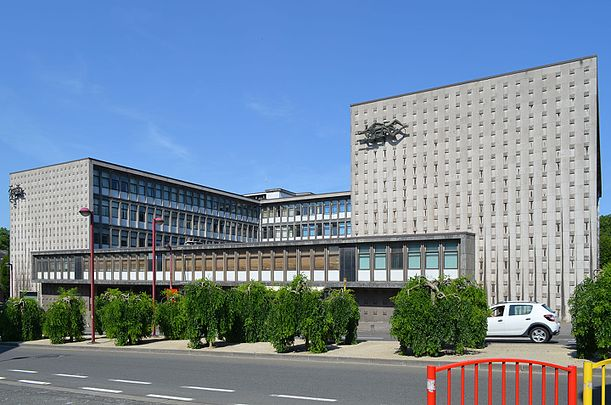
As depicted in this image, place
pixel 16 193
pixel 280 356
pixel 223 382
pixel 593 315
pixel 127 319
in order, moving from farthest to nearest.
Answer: pixel 16 193 → pixel 127 319 → pixel 280 356 → pixel 593 315 → pixel 223 382

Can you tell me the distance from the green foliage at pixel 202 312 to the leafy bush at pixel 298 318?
277cm

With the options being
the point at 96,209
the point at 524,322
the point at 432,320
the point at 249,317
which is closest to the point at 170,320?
the point at 249,317

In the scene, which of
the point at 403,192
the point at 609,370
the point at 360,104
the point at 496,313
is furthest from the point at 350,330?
the point at 360,104

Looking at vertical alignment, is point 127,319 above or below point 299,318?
below

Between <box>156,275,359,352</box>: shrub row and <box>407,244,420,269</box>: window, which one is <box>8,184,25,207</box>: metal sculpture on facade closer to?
<box>407,244,420,269</box>: window

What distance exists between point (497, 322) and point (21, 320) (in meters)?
22.0

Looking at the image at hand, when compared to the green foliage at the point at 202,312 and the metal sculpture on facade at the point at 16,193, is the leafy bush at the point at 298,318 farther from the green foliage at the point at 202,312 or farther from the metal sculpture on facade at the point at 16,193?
the metal sculpture on facade at the point at 16,193

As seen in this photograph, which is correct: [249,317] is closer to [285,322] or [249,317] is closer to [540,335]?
[285,322]

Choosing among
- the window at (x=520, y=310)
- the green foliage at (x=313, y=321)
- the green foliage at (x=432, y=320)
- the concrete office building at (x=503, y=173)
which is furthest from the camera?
the concrete office building at (x=503, y=173)

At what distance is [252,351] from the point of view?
72.1ft

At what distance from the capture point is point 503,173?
145 feet

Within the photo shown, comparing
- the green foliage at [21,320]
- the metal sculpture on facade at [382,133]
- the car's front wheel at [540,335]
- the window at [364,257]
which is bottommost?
the green foliage at [21,320]

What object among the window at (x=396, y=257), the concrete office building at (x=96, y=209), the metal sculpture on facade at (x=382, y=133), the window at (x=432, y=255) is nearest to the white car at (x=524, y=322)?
the window at (x=432, y=255)

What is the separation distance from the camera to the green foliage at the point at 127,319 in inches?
1012
